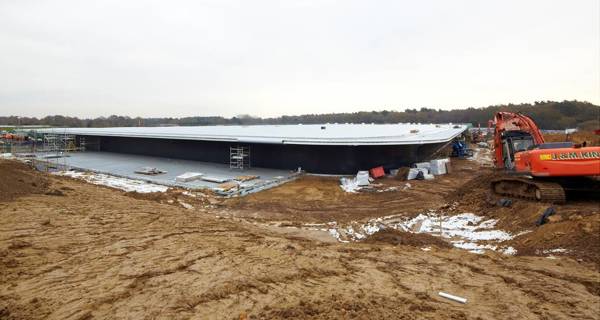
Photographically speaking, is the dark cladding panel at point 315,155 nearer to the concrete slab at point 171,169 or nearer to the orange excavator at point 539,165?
the concrete slab at point 171,169

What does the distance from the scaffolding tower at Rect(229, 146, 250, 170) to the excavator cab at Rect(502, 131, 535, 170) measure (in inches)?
507

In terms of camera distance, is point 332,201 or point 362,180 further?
point 362,180

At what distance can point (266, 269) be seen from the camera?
566 centimetres

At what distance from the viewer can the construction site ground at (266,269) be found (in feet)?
14.4

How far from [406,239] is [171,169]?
1600 cm

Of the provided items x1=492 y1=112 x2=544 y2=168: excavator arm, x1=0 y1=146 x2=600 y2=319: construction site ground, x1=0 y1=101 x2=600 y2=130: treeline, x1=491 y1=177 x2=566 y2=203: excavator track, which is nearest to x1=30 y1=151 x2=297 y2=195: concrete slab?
x1=0 y1=146 x2=600 y2=319: construction site ground

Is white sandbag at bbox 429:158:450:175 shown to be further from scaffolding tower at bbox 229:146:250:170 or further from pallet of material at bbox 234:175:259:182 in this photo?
scaffolding tower at bbox 229:146:250:170

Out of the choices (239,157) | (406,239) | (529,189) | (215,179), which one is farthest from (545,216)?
(239,157)

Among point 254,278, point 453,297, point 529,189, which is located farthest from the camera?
point 529,189

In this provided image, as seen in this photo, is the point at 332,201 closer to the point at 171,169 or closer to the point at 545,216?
the point at 545,216

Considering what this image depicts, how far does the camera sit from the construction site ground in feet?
14.4

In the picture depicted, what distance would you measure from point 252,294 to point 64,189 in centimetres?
1123

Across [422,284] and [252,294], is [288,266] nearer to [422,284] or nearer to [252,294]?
[252,294]

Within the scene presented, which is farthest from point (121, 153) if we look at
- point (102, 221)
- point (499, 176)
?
point (499, 176)
